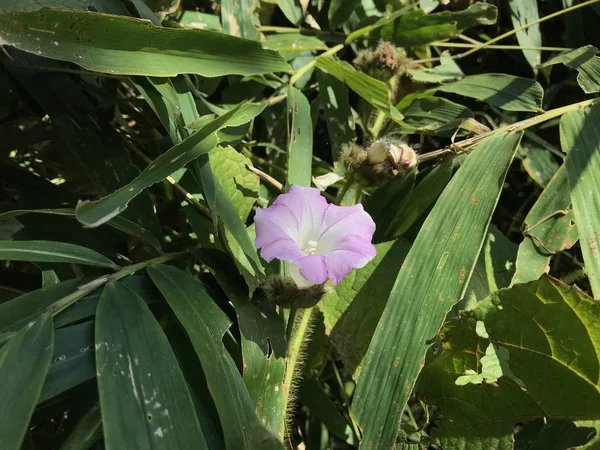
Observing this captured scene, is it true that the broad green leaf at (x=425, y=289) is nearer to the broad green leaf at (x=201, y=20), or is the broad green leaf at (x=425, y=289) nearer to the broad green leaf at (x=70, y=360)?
the broad green leaf at (x=70, y=360)

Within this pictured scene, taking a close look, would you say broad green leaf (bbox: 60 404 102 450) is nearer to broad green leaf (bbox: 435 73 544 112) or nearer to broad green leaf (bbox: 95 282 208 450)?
broad green leaf (bbox: 95 282 208 450)

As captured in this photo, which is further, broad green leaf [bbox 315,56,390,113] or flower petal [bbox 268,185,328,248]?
broad green leaf [bbox 315,56,390,113]

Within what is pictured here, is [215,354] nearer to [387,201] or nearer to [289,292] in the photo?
[289,292]

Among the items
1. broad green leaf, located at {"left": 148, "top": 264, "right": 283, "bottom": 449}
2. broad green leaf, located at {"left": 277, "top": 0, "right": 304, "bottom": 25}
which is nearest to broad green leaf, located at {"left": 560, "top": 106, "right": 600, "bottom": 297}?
broad green leaf, located at {"left": 148, "top": 264, "right": 283, "bottom": 449}

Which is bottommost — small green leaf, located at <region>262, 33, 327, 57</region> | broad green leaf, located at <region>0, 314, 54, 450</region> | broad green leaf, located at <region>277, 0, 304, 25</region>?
broad green leaf, located at <region>0, 314, 54, 450</region>

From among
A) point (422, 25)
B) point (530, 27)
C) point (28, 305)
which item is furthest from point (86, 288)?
point (530, 27)

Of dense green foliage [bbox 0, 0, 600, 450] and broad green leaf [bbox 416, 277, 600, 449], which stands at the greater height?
dense green foliage [bbox 0, 0, 600, 450]
